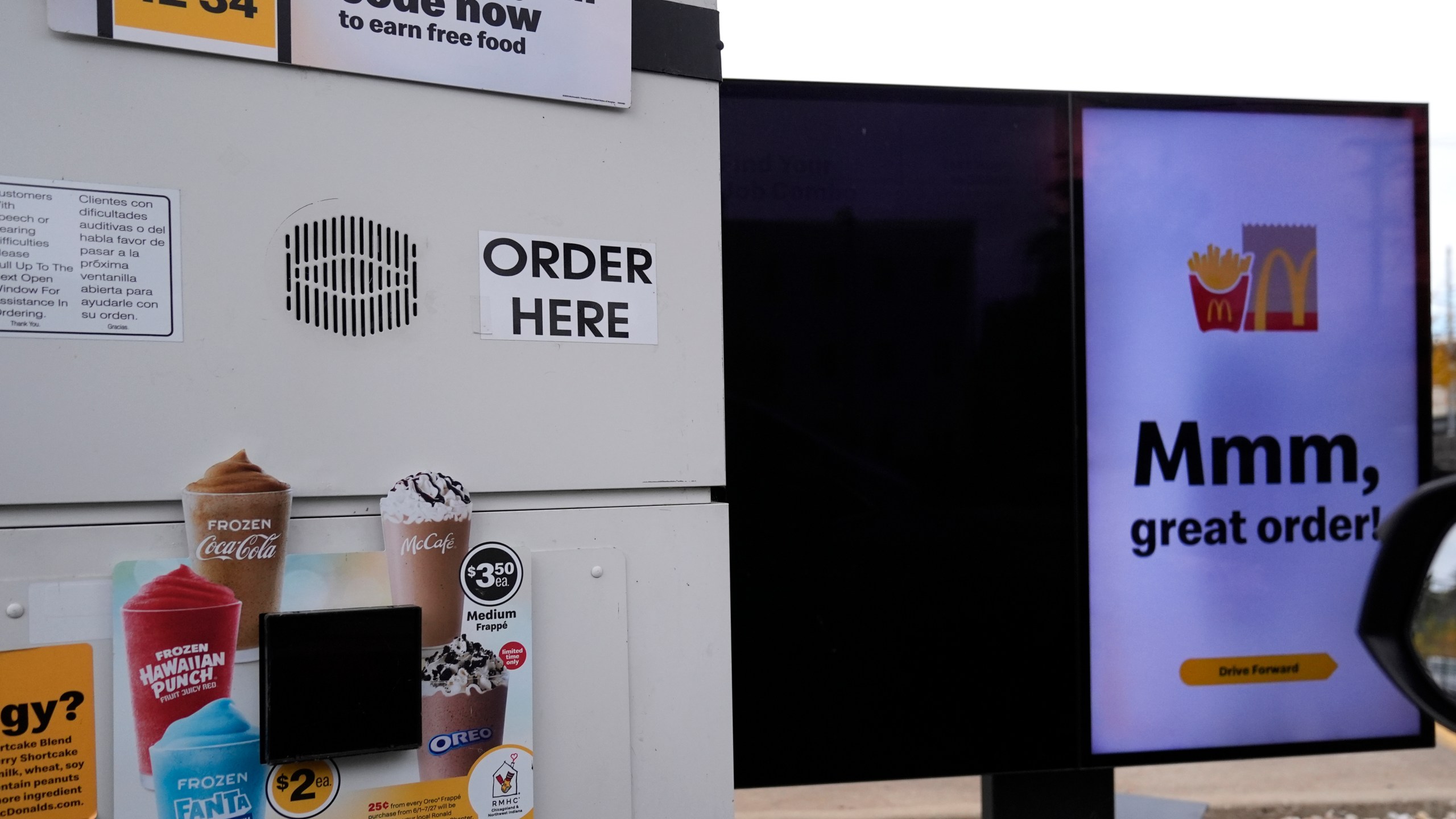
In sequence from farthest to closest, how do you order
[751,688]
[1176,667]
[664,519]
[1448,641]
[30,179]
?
[1176,667] → [751,688] → [664,519] → [1448,641] → [30,179]

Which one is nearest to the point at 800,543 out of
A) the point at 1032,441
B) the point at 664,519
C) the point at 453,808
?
the point at 1032,441

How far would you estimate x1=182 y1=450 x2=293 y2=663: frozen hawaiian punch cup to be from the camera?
100 centimetres

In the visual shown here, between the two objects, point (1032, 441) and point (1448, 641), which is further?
point (1032, 441)

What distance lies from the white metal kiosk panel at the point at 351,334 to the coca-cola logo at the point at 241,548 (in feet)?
0.21

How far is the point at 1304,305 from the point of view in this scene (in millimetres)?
2385

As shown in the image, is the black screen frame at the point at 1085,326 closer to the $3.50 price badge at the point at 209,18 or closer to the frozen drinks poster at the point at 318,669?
the frozen drinks poster at the point at 318,669

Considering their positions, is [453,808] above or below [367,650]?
below

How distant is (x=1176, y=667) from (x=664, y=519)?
1.71m

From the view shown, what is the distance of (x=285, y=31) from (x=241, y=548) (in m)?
0.58

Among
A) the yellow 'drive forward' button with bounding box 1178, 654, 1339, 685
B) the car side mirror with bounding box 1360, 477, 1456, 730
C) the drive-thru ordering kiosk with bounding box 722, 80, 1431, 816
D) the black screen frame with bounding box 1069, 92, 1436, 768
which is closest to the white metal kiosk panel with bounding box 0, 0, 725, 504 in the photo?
the car side mirror with bounding box 1360, 477, 1456, 730

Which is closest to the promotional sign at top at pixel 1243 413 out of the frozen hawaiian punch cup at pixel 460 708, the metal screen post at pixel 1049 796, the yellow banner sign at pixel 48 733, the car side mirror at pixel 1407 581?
the metal screen post at pixel 1049 796

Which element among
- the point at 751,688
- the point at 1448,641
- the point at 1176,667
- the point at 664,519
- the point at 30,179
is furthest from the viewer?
the point at 1176,667

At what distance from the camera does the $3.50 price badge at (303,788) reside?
→ 1012 mm

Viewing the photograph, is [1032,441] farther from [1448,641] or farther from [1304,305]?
[1448,641]
